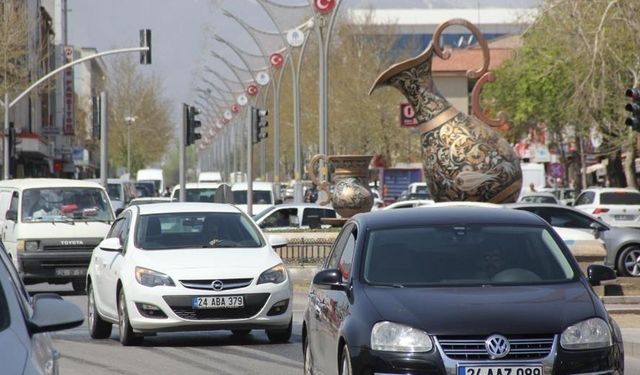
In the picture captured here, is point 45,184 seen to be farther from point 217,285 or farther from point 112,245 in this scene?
point 217,285

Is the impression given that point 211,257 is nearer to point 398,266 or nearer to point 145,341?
point 145,341

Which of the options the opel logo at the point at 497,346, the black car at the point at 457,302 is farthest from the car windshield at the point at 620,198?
the opel logo at the point at 497,346

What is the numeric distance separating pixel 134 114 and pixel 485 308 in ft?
453

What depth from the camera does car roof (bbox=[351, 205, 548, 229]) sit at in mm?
11016

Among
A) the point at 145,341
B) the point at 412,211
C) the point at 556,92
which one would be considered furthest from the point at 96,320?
the point at 556,92

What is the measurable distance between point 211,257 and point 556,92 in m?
53.3

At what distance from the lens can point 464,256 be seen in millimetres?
10672

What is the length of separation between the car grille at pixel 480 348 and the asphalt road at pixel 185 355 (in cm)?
487

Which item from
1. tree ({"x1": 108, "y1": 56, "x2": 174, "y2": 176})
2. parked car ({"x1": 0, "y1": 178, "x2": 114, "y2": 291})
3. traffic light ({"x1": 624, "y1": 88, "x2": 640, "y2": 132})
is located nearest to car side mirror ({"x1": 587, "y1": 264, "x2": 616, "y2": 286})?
parked car ({"x1": 0, "y1": 178, "x2": 114, "y2": 291})

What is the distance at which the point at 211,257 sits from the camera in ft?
55.1

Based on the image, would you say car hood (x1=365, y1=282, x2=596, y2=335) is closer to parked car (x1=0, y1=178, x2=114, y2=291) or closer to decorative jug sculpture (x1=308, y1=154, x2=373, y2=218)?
parked car (x1=0, y1=178, x2=114, y2=291)

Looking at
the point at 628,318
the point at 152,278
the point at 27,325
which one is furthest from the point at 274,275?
the point at 27,325

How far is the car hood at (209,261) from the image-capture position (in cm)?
1644

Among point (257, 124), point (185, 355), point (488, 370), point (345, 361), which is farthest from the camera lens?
point (257, 124)
